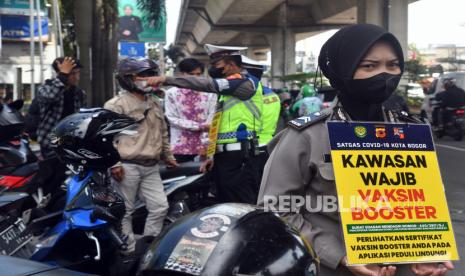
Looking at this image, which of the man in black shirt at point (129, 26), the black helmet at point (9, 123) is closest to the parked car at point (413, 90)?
the man in black shirt at point (129, 26)

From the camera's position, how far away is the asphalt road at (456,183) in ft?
19.6

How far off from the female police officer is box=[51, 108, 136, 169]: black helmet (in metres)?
1.87

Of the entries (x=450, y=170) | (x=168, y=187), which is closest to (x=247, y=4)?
(x=450, y=170)

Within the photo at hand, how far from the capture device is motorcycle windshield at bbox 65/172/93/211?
11.9ft

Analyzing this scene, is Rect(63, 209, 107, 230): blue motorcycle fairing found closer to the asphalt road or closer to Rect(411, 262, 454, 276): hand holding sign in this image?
Rect(411, 262, 454, 276): hand holding sign

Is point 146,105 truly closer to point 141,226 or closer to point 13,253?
point 141,226

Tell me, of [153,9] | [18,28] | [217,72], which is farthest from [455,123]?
[217,72]

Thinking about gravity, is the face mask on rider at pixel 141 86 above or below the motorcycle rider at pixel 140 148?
above

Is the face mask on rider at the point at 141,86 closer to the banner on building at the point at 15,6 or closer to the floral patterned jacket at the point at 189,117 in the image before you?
the floral patterned jacket at the point at 189,117

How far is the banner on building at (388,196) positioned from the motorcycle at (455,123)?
1504 cm

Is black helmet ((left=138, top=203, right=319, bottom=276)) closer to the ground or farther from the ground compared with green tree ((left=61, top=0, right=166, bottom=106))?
closer to the ground

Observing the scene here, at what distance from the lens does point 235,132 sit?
4926mm

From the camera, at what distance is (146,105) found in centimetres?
488

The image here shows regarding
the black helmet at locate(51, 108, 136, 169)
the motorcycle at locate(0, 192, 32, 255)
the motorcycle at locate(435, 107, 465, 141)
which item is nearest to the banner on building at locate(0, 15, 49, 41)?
the motorcycle at locate(435, 107, 465, 141)
